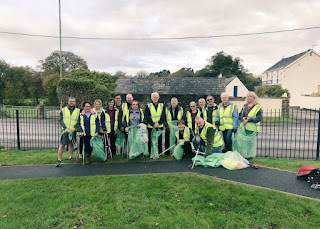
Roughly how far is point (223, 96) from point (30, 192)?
5.27 m

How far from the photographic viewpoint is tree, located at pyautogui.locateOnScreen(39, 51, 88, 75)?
4240cm

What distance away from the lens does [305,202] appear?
4.24 metres

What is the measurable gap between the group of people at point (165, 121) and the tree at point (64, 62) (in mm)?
38393

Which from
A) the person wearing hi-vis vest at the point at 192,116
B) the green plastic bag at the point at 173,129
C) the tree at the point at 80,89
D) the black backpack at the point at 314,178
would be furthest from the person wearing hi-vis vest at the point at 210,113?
the tree at the point at 80,89

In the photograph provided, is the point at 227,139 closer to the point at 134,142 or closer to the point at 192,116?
the point at 192,116

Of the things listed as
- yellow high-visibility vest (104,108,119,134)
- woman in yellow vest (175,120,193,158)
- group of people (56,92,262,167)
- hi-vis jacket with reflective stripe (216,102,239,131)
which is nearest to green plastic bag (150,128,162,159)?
group of people (56,92,262,167)

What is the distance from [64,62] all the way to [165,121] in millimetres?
42754

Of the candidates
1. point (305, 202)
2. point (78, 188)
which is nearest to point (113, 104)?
point (78, 188)

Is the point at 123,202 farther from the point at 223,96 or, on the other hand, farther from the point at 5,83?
the point at 5,83

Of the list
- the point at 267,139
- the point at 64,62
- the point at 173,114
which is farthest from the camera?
the point at 64,62

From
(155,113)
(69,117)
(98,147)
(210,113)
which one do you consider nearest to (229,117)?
(210,113)

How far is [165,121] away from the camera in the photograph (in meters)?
7.12

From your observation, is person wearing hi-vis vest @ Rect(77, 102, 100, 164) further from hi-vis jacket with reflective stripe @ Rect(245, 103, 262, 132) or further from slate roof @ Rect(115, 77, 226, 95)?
slate roof @ Rect(115, 77, 226, 95)

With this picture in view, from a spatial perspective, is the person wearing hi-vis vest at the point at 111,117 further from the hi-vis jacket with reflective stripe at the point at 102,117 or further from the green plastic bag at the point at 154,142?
the green plastic bag at the point at 154,142
